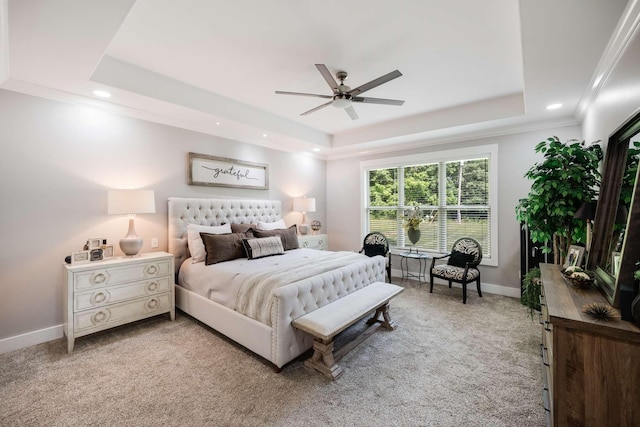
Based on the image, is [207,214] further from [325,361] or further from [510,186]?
[510,186]

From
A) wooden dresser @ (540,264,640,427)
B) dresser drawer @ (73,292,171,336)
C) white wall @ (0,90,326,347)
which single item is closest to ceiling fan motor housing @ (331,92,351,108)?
wooden dresser @ (540,264,640,427)

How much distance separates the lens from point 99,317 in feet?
8.98

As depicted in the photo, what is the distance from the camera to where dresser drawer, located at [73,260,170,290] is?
264 cm

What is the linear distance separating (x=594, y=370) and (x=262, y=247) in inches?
122

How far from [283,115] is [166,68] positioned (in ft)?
5.80

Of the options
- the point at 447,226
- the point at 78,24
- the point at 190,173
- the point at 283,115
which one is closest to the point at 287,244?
the point at 190,173

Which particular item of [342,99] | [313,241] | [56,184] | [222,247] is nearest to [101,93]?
[56,184]

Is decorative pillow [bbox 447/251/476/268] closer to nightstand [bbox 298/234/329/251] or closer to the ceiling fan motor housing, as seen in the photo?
nightstand [bbox 298/234/329/251]

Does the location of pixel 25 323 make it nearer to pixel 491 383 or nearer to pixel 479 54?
pixel 491 383

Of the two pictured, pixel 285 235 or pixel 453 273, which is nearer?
pixel 453 273

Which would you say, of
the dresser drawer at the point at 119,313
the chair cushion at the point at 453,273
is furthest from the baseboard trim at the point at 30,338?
the chair cushion at the point at 453,273

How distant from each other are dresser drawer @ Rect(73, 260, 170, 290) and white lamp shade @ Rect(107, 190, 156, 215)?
603 mm

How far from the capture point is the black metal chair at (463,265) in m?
3.90

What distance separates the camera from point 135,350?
2629 millimetres
